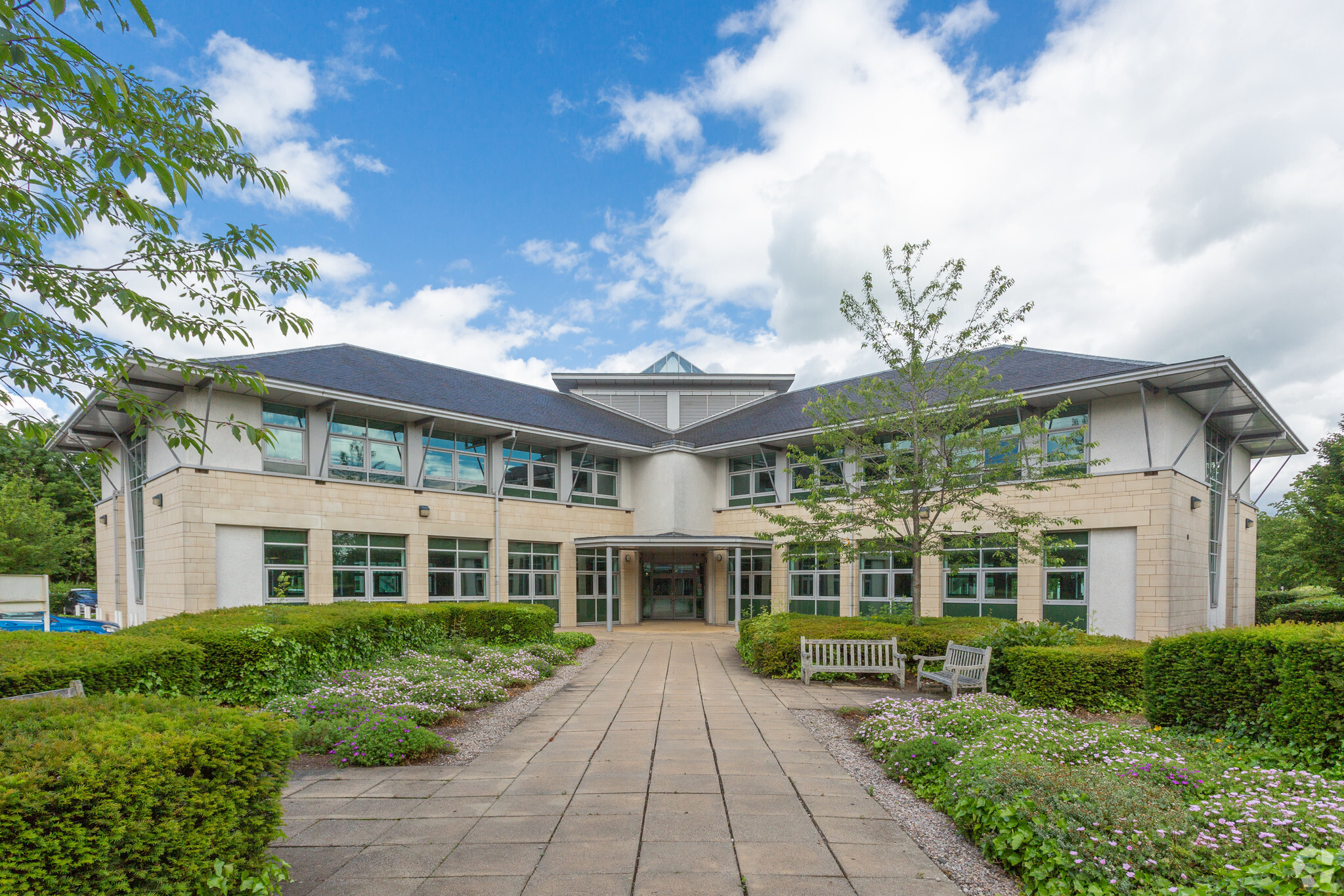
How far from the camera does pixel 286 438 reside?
18.3 m

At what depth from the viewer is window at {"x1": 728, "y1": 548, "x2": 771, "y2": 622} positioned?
81.3ft

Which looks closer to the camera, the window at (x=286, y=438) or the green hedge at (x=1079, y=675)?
the green hedge at (x=1079, y=675)

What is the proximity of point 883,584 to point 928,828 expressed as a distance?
17316 mm

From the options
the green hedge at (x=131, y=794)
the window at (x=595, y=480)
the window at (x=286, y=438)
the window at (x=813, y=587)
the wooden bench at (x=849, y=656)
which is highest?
the window at (x=286, y=438)

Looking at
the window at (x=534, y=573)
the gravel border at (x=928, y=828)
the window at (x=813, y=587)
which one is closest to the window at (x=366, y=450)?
the window at (x=534, y=573)

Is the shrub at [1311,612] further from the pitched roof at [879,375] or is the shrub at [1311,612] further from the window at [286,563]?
the window at [286,563]

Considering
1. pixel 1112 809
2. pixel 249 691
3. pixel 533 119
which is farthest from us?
pixel 533 119

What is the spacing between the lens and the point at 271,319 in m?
5.29

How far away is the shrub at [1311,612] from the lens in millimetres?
22594

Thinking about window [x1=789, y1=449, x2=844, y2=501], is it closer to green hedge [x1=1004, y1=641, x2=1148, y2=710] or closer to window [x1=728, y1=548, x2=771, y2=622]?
window [x1=728, y1=548, x2=771, y2=622]

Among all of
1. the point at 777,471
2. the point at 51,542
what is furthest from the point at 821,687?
the point at 51,542

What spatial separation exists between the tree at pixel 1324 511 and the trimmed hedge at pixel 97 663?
29.8 m

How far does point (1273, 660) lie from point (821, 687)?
598 cm

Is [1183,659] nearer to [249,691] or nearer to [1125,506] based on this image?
[249,691]
